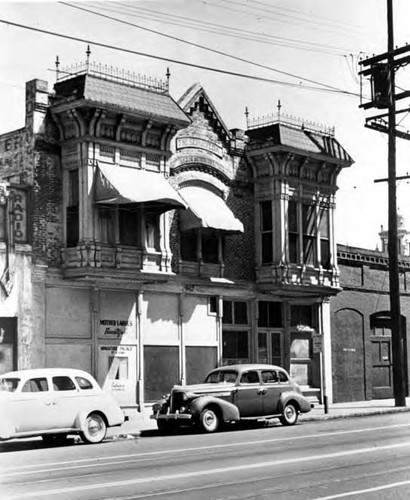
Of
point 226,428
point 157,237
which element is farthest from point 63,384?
point 157,237

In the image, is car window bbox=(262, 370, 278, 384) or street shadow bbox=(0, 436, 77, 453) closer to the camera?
street shadow bbox=(0, 436, 77, 453)

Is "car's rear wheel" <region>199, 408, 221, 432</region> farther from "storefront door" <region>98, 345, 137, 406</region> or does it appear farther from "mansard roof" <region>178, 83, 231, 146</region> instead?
"mansard roof" <region>178, 83, 231, 146</region>

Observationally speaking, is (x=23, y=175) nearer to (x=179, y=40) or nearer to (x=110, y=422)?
(x=110, y=422)

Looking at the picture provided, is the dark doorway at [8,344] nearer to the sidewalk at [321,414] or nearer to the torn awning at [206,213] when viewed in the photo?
the sidewalk at [321,414]

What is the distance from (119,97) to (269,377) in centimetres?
891

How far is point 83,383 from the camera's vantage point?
18516 mm

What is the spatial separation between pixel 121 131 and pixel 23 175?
3104mm

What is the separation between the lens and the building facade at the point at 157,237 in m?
23.3

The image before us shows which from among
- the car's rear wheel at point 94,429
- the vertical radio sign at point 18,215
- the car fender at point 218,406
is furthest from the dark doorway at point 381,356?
the car's rear wheel at point 94,429

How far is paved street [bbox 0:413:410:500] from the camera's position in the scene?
10594 millimetres

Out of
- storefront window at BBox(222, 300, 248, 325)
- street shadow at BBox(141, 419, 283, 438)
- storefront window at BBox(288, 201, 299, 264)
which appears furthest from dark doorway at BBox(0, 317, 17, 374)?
storefront window at BBox(288, 201, 299, 264)

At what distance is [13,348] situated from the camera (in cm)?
2244

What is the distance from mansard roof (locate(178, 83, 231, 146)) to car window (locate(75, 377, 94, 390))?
1188 centimetres

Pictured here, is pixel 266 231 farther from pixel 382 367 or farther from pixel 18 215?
pixel 18 215
